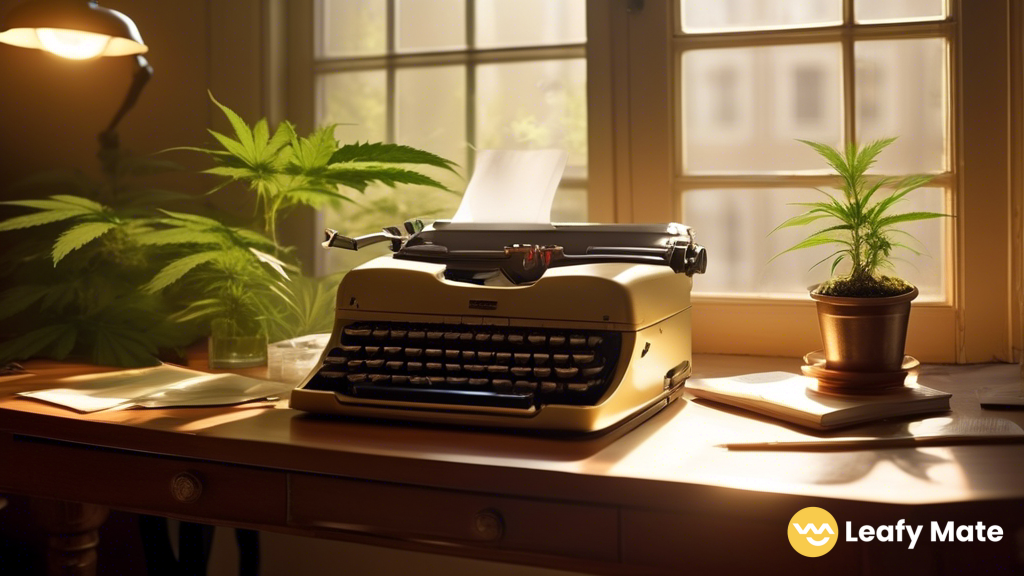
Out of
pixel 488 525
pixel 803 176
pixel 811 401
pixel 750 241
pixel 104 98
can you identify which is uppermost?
pixel 104 98

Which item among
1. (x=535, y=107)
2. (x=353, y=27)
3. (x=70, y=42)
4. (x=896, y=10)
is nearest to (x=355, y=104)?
(x=353, y=27)

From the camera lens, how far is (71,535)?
1.62 metres

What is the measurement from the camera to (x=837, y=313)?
1.23 m

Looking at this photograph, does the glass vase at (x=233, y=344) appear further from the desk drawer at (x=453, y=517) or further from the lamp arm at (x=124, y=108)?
the lamp arm at (x=124, y=108)

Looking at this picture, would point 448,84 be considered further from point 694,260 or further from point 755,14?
point 694,260

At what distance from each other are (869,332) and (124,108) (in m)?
1.71

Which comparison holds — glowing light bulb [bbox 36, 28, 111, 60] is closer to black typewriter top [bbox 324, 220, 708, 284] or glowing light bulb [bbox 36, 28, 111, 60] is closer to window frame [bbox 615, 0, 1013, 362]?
black typewriter top [bbox 324, 220, 708, 284]

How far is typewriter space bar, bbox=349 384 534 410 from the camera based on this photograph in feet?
3.49

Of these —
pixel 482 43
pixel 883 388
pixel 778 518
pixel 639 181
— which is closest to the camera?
pixel 778 518

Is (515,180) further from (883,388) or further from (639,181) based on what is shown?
(883,388)

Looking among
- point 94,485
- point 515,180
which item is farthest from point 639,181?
point 94,485

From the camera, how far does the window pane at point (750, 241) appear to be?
1719mm

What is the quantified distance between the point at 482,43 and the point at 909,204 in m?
0.88

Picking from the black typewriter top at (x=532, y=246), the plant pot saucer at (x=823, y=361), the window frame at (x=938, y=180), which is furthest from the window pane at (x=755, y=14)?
the plant pot saucer at (x=823, y=361)
